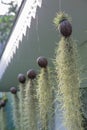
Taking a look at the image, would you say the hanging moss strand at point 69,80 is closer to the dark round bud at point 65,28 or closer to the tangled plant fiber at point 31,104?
the dark round bud at point 65,28

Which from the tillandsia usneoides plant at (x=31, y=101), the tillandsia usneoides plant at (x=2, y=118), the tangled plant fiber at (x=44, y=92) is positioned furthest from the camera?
the tillandsia usneoides plant at (x=2, y=118)

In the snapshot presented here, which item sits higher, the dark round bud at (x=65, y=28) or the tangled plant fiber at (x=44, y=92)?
the dark round bud at (x=65, y=28)

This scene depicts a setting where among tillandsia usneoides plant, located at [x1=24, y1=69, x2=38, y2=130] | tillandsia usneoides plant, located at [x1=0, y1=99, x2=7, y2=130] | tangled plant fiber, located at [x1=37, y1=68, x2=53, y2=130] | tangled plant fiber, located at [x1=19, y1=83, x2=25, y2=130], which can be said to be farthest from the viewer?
tillandsia usneoides plant, located at [x1=0, y1=99, x2=7, y2=130]

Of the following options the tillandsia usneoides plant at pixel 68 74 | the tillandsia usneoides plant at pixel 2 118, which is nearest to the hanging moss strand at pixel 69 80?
the tillandsia usneoides plant at pixel 68 74

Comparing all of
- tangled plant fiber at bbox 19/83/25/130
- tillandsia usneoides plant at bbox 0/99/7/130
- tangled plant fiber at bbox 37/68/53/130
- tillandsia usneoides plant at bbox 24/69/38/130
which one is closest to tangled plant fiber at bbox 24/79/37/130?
tillandsia usneoides plant at bbox 24/69/38/130

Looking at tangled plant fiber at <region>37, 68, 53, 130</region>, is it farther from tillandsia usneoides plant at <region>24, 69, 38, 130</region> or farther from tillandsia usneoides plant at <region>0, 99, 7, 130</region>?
tillandsia usneoides plant at <region>0, 99, 7, 130</region>

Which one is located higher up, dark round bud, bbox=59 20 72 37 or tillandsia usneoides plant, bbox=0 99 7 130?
dark round bud, bbox=59 20 72 37

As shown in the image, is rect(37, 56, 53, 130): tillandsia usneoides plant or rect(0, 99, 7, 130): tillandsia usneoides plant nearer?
rect(37, 56, 53, 130): tillandsia usneoides plant

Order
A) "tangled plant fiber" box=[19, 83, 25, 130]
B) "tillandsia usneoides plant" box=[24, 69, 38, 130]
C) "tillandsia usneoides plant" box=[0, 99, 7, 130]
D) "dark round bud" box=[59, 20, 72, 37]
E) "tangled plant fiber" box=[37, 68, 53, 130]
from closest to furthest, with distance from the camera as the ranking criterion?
"dark round bud" box=[59, 20, 72, 37], "tangled plant fiber" box=[37, 68, 53, 130], "tillandsia usneoides plant" box=[24, 69, 38, 130], "tangled plant fiber" box=[19, 83, 25, 130], "tillandsia usneoides plant" box=[0, 99, 7, 130]

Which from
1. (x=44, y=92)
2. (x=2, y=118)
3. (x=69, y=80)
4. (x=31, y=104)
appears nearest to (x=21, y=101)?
(x=31, y=104)
